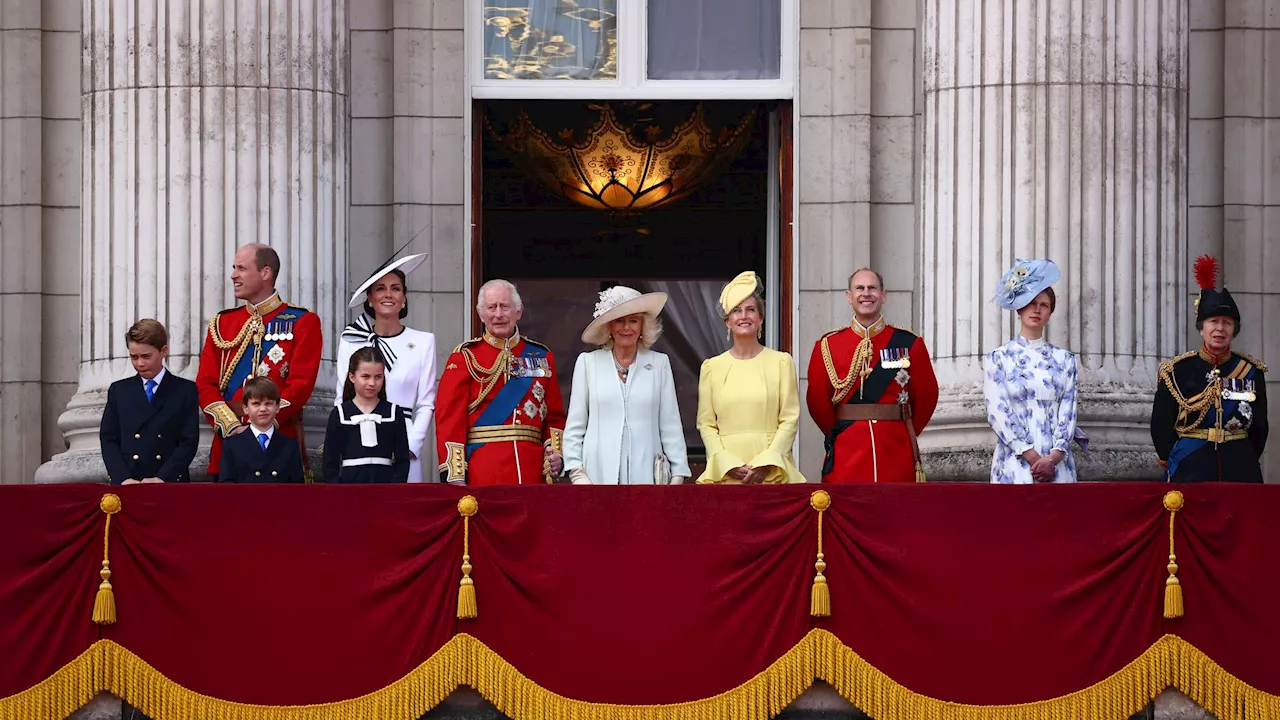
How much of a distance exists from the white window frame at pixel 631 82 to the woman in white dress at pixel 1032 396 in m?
3.60

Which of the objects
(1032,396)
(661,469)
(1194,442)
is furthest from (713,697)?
(1194,442)

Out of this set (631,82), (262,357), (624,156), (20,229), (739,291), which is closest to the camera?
(739,291)

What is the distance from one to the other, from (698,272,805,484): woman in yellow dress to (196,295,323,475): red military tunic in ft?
7.12

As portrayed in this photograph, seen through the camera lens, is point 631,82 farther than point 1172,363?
Yes

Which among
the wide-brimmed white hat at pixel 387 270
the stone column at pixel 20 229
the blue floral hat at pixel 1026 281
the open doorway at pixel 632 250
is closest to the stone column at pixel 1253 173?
the blue floral hat at pixel 1026 281

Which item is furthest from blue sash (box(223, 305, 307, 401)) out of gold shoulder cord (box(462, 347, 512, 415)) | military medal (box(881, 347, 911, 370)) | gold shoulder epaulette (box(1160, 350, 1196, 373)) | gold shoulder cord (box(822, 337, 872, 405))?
gold shoulder epaulette (box(1160, 350, 1196, 373))

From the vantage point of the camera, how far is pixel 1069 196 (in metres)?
13.5

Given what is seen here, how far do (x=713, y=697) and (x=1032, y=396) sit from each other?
2557 millimetres

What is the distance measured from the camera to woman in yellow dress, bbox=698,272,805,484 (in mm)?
11656

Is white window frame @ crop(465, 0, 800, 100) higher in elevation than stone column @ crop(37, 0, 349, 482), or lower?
higher

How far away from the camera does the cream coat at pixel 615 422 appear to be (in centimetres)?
1188

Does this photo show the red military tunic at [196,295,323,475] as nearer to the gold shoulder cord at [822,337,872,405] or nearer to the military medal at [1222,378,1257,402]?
the gold shoulder cord at [822,337,872,405]

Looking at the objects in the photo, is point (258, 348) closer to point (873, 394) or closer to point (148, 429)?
point (148, 429)

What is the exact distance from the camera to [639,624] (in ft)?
35.0
